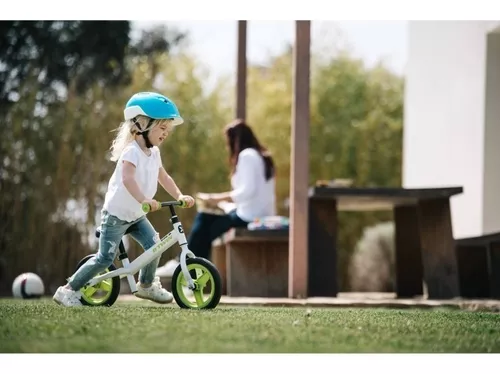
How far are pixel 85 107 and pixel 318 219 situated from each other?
4.93 m

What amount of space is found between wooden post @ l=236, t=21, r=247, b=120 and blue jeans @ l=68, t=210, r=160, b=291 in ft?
13.3

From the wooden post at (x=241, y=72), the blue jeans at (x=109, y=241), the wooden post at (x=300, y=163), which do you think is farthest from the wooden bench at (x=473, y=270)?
the blue jeans at (x=109, y=241)

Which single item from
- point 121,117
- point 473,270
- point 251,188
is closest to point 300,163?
point 251,188

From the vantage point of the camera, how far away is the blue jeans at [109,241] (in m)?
5.23

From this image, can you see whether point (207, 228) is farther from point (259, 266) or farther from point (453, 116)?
point (453, 116)

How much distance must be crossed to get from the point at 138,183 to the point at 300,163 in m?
1.93

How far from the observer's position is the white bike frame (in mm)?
5105

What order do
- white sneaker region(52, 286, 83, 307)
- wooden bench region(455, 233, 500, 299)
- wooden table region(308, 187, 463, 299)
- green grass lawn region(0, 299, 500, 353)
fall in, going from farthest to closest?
wooden bench region(455, 233, 500, 299) → wooden table region(308, 187, 463, 299) → white sneaker region(52, 286, 83, 307) → green grass lawn region(0, 299, 500, 353)

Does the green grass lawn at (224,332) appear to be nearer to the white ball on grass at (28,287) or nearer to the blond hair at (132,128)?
the blond hair at (132,128)

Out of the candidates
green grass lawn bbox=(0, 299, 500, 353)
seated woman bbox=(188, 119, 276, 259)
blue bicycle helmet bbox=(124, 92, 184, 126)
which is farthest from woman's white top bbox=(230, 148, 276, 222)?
green grass lawn bbox=(0, 299, 500, 353)

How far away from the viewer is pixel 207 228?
26.3ft

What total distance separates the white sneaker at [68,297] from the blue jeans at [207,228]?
8.63 ft

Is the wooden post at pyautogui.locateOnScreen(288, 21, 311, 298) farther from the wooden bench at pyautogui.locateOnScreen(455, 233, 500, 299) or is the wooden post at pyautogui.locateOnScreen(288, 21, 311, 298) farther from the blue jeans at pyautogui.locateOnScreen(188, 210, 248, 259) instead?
the wooden bench at pyautogui.locateOnScreen(455, 233, 500, 299)

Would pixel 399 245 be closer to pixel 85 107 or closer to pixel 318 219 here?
A: pixel 318 219
